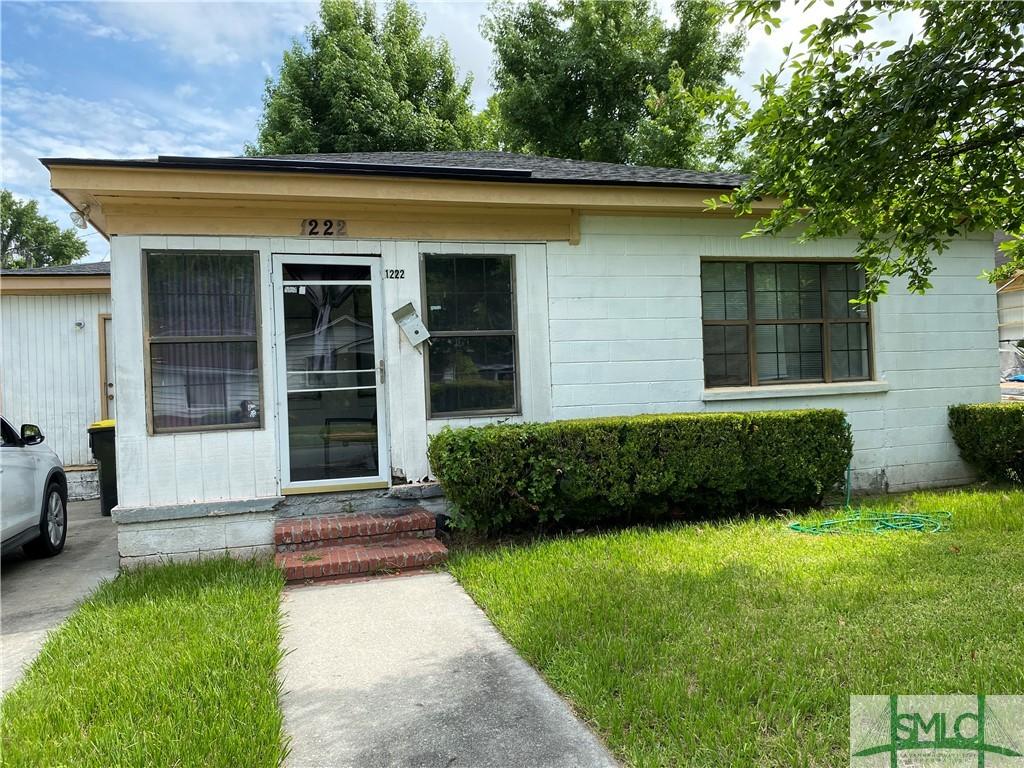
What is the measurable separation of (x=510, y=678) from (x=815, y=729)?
1.40 metres

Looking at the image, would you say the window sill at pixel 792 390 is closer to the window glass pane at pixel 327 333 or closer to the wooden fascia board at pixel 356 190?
the wooden fascia board at pixel 356 190

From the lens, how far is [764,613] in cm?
380

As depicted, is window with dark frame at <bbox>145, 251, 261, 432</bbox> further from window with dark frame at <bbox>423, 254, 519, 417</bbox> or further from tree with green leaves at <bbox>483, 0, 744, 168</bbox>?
tree with green leaves at <bbox>483, 0, 744, 168</bbox>

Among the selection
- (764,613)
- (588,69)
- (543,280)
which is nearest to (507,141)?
(588,69)

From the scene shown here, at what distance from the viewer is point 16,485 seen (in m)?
5.56

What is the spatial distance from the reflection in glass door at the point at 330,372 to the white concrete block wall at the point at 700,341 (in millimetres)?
1858

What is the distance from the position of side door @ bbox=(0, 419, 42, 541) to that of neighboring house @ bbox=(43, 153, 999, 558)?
899 millimetres

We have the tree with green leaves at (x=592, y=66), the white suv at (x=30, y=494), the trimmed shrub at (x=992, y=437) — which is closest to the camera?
the white suv at (x=30, y=494)

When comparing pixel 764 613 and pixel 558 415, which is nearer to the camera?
pixel 764 613

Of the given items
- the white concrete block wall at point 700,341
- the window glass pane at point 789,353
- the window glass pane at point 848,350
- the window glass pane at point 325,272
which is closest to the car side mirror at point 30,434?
the window glass pane at point 325,272

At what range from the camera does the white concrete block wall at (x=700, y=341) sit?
6711 mm

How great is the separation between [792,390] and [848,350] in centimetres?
109

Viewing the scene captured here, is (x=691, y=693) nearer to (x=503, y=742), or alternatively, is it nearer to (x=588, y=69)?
(x=503, y=742)

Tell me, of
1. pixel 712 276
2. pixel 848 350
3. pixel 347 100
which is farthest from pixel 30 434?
pixel 347 100
